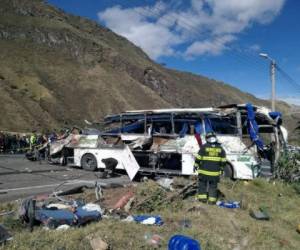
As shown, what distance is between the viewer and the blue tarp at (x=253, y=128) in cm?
1303

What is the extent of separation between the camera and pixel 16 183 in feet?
40.0

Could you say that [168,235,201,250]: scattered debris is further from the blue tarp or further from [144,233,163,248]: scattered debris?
the blue tarp

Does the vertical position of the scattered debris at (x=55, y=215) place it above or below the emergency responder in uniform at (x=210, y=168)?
below

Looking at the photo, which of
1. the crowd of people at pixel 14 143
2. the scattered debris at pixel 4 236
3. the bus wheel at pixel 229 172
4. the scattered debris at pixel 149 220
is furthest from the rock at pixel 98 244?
the crowd of people at pixel 14 143

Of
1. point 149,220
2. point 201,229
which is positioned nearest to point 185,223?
point 201,229

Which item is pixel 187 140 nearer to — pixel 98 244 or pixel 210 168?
pixel 210 168

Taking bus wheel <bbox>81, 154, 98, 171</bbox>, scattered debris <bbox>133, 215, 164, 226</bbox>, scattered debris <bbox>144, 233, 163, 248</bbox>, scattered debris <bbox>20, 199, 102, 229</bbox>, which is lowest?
scattered debris <bbox>144, 233, 163, 248</bbox>

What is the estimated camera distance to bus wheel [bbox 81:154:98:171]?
15688 mm

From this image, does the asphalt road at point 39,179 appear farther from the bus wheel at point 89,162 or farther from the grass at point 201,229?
the grass at point 201,229

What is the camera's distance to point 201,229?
7.57 metres

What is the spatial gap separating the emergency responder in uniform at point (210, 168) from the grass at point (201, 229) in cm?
40

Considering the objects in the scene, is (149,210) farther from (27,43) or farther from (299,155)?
(27,43)

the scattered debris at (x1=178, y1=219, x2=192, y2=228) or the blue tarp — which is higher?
the blue tarp

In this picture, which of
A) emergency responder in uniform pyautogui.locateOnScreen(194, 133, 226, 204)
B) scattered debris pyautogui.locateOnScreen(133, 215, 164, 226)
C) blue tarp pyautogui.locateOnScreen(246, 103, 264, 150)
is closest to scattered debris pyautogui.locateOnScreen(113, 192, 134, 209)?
scattered debris pyautogui.locateOnScreen(133, 215, 164, 226)
